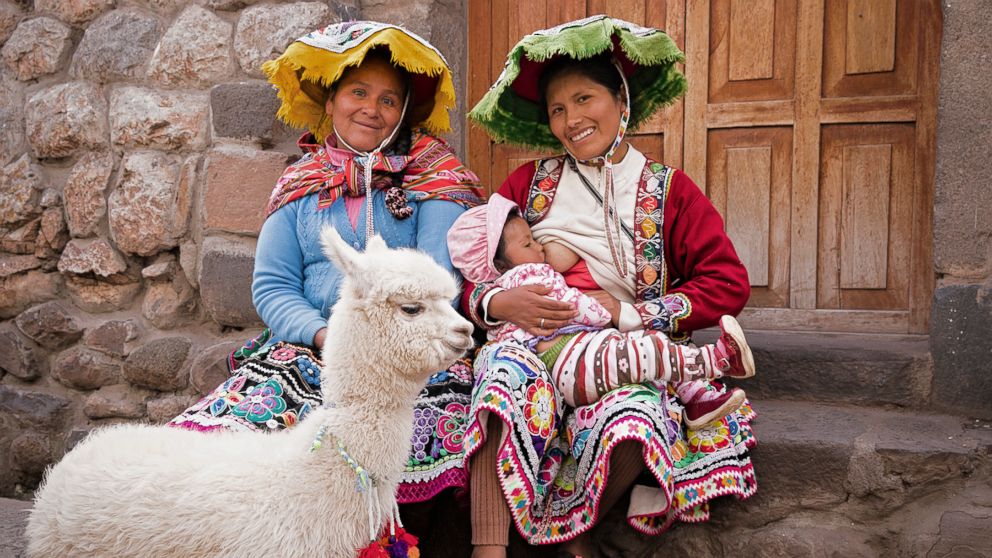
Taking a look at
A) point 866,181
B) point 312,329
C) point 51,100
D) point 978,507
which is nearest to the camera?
point 978,507

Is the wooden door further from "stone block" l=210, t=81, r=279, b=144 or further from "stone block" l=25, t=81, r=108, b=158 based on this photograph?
"stone block" l=25, t=81, r=108, b=158

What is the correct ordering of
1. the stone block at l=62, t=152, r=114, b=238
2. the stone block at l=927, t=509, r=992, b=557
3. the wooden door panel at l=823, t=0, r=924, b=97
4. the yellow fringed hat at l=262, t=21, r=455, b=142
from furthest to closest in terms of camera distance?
the stone block at l=62, t=152, r=114, b=238
the wooden door panel at l=823, t=0, r=924, b=97
the yellow fringed hat at l=262, t=21, r=455, b=142
the stone block at l=927, t=509, r=992, b=557

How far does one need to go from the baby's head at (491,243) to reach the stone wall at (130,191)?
111cm

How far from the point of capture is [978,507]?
7.95 ft

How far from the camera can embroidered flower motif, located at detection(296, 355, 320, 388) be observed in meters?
2.60

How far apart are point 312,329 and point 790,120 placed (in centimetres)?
216

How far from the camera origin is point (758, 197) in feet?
11.4

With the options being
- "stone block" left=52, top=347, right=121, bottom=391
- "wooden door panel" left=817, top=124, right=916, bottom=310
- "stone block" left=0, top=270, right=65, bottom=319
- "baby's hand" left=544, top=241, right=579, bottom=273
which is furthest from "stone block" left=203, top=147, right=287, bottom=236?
"wooden door panel" left=817, top=124, right=916, bottom=310

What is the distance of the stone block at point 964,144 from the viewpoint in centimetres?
269

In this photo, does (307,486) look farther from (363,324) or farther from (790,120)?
(790,120)

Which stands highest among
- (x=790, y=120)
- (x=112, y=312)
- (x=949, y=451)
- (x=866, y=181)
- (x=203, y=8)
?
(x=203, y=8)

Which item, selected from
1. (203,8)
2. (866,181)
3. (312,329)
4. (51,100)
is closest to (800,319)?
(866,181)

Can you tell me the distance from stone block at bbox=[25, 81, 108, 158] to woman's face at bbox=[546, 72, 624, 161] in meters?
2.33

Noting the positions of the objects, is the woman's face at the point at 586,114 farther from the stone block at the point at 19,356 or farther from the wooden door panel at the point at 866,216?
the stone block at the point at 19,356
